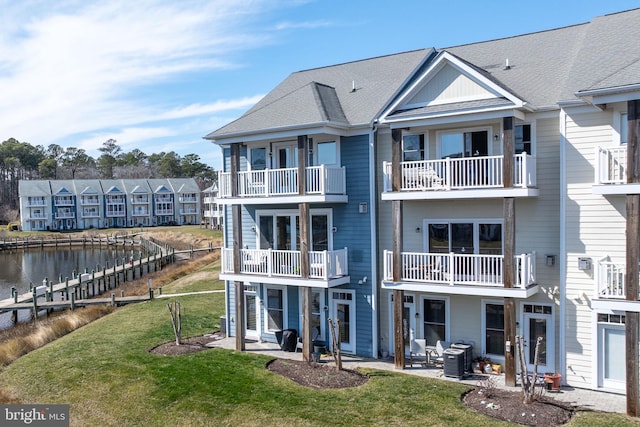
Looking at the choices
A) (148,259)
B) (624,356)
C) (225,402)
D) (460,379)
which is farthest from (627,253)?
(148,259)

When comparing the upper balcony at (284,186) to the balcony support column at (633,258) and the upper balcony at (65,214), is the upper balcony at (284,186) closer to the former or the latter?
the balcony support column at (633,258)

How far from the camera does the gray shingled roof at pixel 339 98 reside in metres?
18.1

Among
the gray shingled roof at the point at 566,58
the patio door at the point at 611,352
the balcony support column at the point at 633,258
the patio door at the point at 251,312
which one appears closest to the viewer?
the balcony support column at the point at 633,258

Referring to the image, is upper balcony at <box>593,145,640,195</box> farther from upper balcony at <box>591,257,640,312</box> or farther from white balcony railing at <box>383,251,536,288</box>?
white balcony railing at <box>383,251,536,288</box>

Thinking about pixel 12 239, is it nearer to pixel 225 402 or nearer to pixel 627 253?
pixel 225 402

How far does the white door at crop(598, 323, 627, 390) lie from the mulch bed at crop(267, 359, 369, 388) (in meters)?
6.28

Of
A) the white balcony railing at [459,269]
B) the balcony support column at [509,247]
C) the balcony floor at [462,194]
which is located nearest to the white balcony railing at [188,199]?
the white balcony railing at [459,269]

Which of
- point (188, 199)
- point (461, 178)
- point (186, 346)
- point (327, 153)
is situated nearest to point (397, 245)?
point (461, 178)

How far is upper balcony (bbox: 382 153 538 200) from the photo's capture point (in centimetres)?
1479

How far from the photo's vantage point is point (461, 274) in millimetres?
16297

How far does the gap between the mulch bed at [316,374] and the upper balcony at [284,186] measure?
5.17m

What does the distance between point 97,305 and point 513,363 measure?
79.1 ft

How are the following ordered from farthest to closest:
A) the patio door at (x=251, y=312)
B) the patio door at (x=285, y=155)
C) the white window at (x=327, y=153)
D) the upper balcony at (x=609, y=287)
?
the patio door at (x=251, y=312), the patio door at (x=285, y=155), the white window at (x=327, y=153), the upper balcony at (x=609, y=287)

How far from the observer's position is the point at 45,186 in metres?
98.1
